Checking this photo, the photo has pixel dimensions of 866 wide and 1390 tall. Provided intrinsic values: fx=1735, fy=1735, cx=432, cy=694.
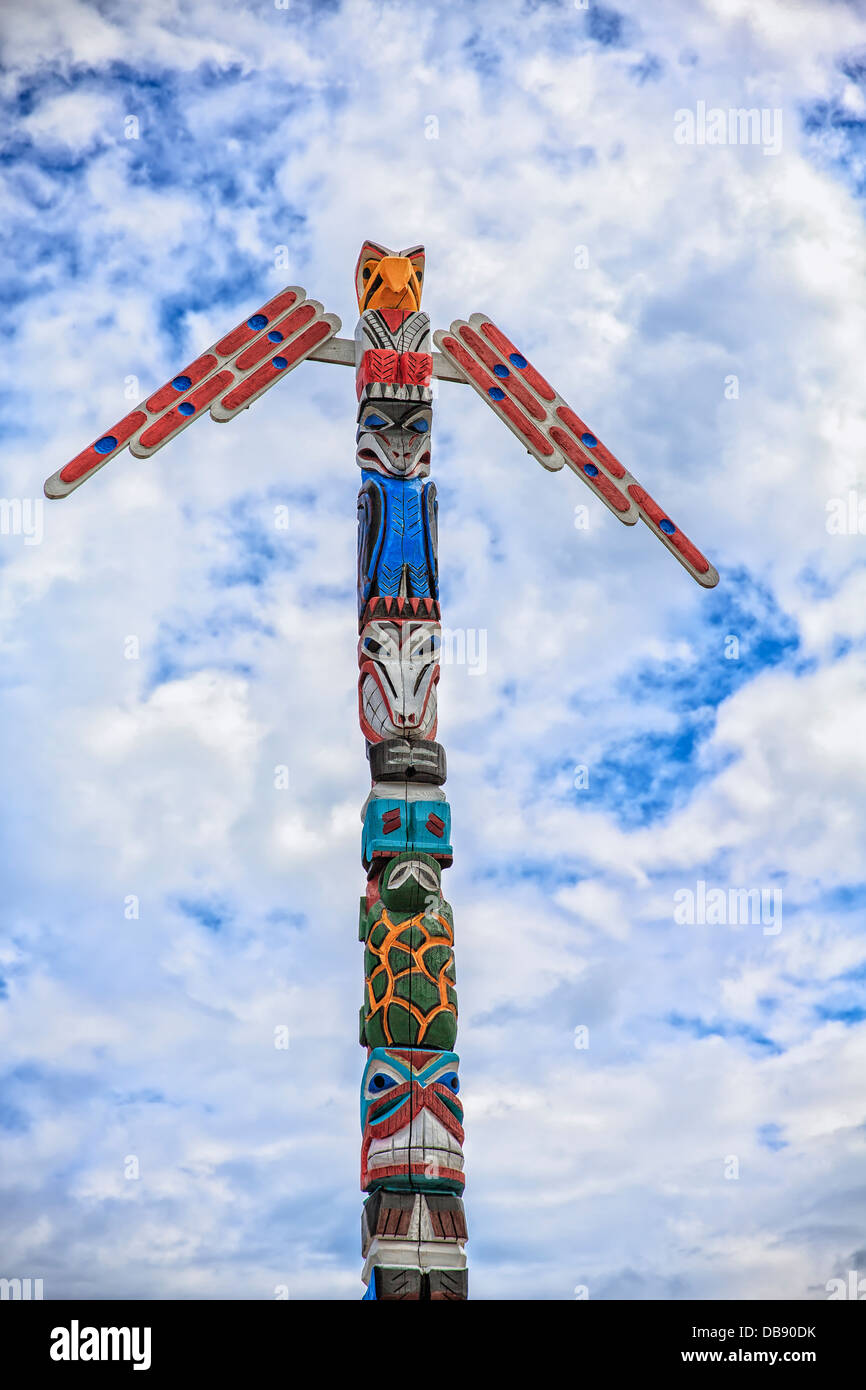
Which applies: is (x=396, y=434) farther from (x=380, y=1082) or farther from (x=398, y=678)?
(x=380, y=1082)

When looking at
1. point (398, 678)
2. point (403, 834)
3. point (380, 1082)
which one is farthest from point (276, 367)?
point (380, 1082)

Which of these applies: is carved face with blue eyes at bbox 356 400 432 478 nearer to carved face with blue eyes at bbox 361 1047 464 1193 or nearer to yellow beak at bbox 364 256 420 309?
yellow beak at bbox 364 256 420 309

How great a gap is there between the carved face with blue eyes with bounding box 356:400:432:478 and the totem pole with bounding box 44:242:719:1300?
1 centimetres

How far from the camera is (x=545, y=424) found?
1343 cm

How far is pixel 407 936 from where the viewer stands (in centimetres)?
1097

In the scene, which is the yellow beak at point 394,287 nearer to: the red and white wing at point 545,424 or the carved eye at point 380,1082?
the red and white wing at point 545,424

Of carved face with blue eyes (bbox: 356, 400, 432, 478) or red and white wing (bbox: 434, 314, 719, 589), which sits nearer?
carved face with blue eyes (bbox: 356, 400, 432, 478)

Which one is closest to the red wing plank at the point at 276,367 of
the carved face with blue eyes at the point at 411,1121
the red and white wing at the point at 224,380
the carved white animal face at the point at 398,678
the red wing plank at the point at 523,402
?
the red and white wing at the point at 224,380

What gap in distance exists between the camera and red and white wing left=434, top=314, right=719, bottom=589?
526 inches

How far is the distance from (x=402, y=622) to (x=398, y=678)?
1.39ft

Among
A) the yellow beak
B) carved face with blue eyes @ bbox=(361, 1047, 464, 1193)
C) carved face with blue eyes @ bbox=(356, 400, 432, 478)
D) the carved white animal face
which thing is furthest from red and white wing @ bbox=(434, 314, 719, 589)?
carved face with blue eyes @ bbox=(361, 1047, 464, 1193)
